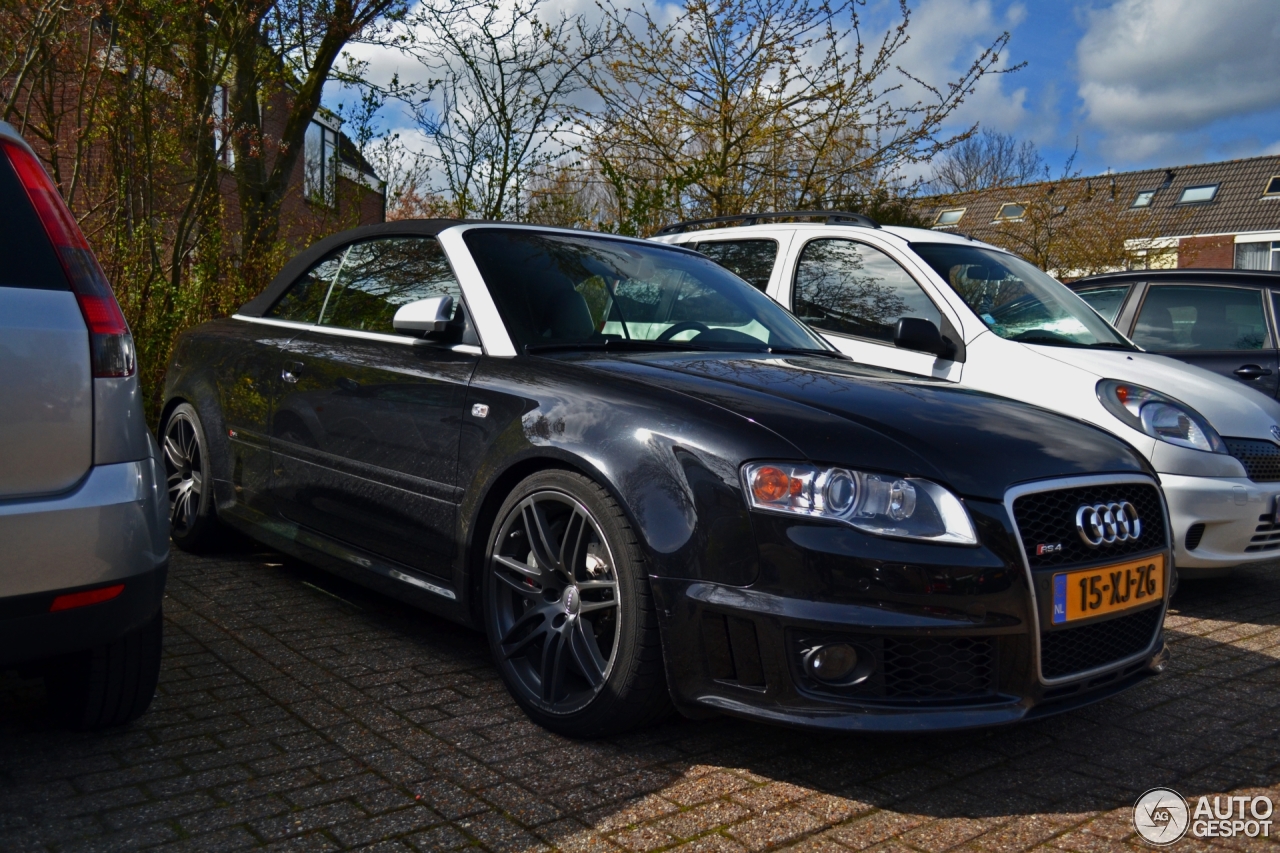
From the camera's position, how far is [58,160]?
758 centimetres

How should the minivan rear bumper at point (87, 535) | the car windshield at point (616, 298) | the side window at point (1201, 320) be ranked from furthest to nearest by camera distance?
the side window at point (1201, 320), the car windshield at point (616, 298), the minivan rear bumper at point (87, 535)

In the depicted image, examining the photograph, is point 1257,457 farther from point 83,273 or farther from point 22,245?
point 22,245

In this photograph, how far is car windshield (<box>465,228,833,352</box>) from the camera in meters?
3.82

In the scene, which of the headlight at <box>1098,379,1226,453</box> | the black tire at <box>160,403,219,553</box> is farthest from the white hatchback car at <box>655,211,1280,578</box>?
the black tire at <box>160,403,219,553</box>

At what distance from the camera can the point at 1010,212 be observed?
23891mm

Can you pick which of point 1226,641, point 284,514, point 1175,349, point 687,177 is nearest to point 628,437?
point 284,514

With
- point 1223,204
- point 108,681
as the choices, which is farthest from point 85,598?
point 1223,204

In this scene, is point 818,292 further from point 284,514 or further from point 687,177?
point 687,177

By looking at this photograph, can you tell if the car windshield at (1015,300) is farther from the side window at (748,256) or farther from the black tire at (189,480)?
the black tire at (189,480)

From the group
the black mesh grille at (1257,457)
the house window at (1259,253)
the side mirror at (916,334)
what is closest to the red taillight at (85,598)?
the side mirror at (916,334)

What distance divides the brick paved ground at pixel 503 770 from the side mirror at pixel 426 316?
115 centimetres

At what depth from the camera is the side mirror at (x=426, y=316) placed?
3688 mm

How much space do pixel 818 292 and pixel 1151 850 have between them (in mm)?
3976

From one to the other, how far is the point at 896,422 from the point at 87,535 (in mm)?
2050
